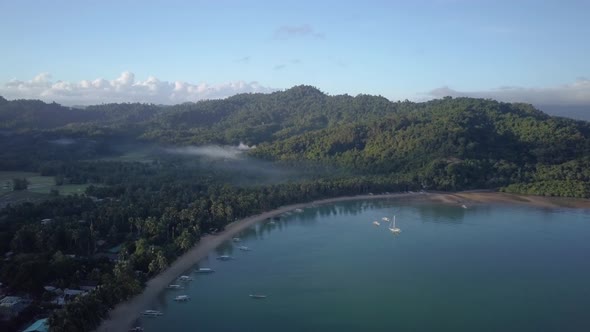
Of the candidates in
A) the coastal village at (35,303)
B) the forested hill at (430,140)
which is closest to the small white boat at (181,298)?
the coastal village at (35,303)

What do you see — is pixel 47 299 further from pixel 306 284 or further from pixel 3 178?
pixel 3 178

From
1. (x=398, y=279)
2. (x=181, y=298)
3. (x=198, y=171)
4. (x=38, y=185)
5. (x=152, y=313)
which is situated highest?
(x=198, y=171)

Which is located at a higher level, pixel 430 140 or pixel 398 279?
pixel 430 140

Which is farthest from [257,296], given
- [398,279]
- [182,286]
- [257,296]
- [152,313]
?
[398,279]

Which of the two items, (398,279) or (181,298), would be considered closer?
(181,298)

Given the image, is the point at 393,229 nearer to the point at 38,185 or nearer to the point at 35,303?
the point at 35,303

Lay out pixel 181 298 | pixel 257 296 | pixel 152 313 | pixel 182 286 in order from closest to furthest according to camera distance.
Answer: pixel 152 313
pixel 181 298
pixel 257 296
pixel 182 286

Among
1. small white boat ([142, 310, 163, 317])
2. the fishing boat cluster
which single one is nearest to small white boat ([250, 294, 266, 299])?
the fishing boat cluster

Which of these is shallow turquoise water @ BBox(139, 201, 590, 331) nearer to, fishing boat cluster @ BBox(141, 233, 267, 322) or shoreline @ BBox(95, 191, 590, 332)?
fishing boat cluster @ BBox(141, 233, 267, 322)
